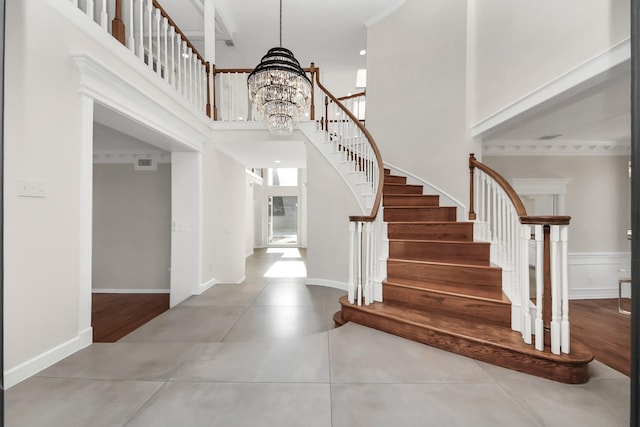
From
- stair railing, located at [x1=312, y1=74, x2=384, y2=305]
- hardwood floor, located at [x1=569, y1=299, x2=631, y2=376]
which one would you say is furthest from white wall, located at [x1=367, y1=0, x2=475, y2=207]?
hardwood floor, located at [x1=569, y1=299, x2=631, y2=376]

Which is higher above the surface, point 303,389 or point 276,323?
point 303,389

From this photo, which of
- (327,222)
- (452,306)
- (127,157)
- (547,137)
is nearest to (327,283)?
(327,222)

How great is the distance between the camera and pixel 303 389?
1.72 m

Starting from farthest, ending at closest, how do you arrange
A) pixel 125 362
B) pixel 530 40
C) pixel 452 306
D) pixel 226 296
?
pixel 226 296 → pixel 530 40 → pixel 452 306 → pixel 125 362

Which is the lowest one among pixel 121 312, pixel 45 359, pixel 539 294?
pixel 121 312

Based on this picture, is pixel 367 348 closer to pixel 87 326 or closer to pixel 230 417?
pixel 230 417

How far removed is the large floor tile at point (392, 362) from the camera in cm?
184

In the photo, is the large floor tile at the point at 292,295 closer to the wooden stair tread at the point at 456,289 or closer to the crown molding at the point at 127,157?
the wooden stair tread at the point at 456,289

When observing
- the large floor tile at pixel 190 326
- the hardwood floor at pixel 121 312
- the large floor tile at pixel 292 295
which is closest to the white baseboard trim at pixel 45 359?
the large floor tile at pixel 190 326

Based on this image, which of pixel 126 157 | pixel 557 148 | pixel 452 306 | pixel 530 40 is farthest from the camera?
pixel 126 157

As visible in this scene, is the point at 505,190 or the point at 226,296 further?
the point at 226,296

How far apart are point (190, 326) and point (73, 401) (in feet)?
4.75

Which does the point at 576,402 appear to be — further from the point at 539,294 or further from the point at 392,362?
the point at 392,362

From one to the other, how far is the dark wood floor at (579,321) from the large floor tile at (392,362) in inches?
49.8
